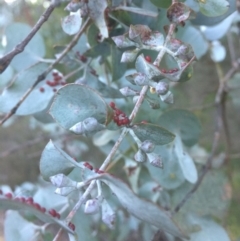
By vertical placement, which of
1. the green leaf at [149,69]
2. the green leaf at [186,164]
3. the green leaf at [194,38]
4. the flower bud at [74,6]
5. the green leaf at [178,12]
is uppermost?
the flower bud at [74,6]

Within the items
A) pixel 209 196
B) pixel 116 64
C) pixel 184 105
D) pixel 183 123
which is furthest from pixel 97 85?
pixel 184 105

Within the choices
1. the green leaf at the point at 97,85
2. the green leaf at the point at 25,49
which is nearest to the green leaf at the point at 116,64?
the green leaf at the point at 97,85

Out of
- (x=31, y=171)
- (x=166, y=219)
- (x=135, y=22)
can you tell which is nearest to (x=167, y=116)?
(x=135, y=22)

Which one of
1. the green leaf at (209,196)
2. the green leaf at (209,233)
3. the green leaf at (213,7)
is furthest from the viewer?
the green leaf at (209,196)

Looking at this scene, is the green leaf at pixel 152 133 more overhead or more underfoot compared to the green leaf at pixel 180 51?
more underfoot

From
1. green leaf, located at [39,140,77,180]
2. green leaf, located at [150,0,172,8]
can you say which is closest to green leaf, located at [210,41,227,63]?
green leaf, located at [150,0,172,8]

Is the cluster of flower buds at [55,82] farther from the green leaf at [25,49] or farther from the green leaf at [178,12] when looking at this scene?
the green leaf at [178,12]
